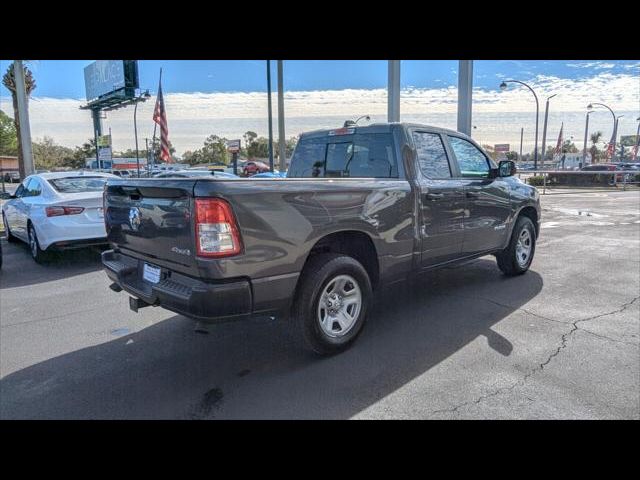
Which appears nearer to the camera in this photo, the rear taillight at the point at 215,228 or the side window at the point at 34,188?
the rear taillight at the point at 215,228

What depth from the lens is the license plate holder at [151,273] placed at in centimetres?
345

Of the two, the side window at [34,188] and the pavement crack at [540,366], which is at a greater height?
the side window at [34,188]

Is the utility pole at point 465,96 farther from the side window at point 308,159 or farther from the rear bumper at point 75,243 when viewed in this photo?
the rear bumper at point 75,243

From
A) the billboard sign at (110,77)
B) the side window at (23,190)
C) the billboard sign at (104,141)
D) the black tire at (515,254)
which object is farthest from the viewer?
the billboard sign at (104,141)

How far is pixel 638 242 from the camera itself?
8.96 metres

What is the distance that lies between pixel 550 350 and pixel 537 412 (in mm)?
1143

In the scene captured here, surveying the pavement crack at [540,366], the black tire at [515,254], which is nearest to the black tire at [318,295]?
the pavement crack at [540,366]

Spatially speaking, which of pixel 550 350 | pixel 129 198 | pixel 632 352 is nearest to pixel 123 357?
pixel 129 198

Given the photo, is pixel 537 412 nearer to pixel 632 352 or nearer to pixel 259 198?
pixel 632 352

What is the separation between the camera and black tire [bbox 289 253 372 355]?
345cm

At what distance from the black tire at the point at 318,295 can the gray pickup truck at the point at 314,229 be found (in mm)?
11

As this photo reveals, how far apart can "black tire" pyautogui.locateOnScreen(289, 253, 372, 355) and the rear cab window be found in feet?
3.91
